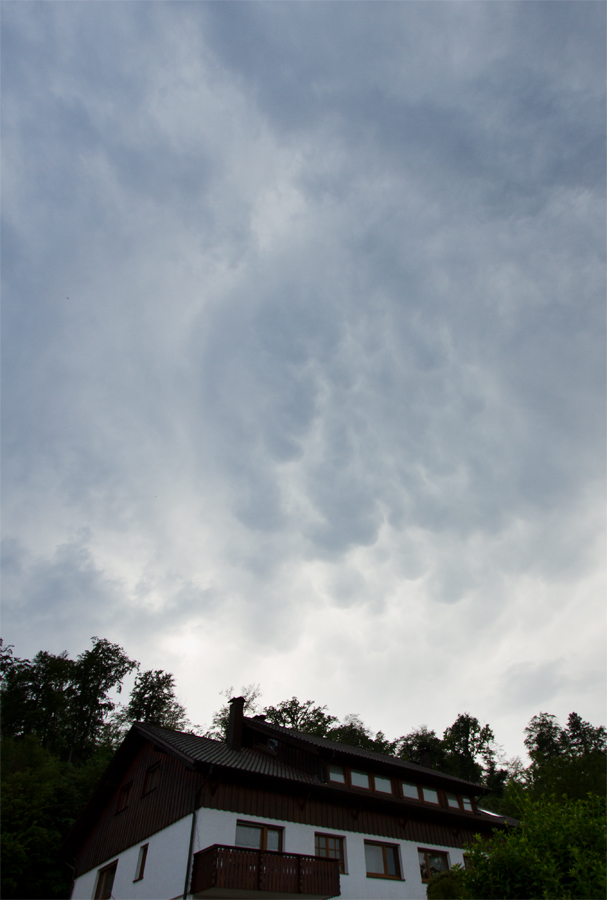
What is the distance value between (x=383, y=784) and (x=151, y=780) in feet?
35.0

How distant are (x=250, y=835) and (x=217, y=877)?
2986 mm

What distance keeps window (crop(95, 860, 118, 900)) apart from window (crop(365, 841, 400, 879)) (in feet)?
34.9

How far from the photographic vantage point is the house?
701 inches

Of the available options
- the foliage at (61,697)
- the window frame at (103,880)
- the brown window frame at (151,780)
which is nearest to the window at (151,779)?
the brown window frame at (151,780)

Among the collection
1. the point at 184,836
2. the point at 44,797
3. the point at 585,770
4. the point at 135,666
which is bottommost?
the point at 184,836

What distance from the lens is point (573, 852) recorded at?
922 centimetres

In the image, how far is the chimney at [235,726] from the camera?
2455 cm

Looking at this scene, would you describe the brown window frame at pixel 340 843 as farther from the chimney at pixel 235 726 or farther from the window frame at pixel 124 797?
the window frame at pixel 124 797

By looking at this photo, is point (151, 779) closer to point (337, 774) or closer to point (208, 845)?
point (208, 845)

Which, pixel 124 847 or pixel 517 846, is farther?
pixel 124 847

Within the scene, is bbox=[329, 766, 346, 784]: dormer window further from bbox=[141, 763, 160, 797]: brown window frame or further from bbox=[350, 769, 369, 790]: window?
bbox=[141, 763, 160, 797]: brown window frame

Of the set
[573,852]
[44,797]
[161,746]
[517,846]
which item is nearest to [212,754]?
[161,746]

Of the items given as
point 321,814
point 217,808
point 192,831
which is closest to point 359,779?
point 321,814

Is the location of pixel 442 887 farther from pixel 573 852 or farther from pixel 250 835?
pixel 573 852
